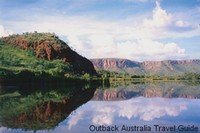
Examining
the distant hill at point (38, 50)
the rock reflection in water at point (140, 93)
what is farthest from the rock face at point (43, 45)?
the rock reflection in water at point (140, 93)

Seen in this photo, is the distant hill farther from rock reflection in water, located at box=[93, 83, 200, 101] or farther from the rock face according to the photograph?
rock reflection in water, located at box=[93, 83, 200, 101]

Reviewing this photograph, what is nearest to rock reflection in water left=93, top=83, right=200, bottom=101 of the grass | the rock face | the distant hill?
the grass

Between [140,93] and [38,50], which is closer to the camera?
[140,93]

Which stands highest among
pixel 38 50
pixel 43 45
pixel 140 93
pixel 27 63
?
pixel 43 45

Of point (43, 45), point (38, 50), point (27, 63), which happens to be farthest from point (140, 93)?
point (43, 45)

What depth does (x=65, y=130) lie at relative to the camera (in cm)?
2692

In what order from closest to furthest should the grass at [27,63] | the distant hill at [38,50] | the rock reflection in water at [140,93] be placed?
1. the rock reflection in water at [140,93]
2. the grass at [27,63]
3. the distant hill at [38,50]

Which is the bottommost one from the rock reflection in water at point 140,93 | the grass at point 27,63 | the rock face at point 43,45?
the rock reflection in water at point 140,93

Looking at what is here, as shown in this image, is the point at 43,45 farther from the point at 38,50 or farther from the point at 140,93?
the point at 140,93

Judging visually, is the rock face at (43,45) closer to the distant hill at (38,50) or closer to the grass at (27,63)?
the distant hill at (38,50)

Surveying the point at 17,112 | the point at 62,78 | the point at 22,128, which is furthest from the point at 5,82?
the point at 22,128

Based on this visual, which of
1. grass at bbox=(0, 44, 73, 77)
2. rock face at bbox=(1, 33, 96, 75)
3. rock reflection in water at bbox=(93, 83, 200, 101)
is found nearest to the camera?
rock reflection in water at bbox=(93, 83, 200, 101)

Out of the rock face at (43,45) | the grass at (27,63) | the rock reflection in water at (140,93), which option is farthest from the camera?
the rock face at (43,45)

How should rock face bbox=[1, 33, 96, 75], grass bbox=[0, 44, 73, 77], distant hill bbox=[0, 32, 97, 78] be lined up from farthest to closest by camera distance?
rock face bbox=[1, 33, 96, 75]
distant hill bbox=[0, 32, 97, 78]
grass bbox=[0, 44, 73, 77]
